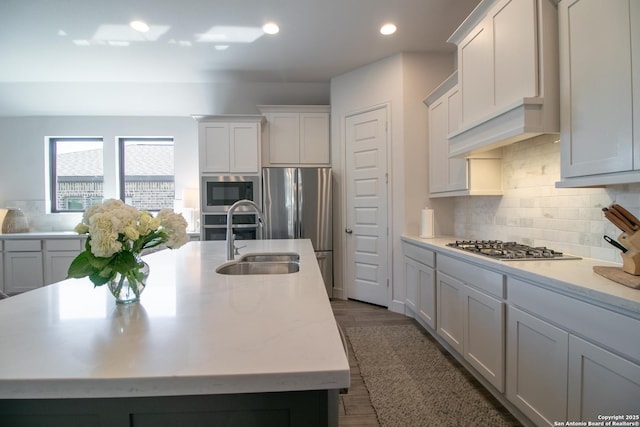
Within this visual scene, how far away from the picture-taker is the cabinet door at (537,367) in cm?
123

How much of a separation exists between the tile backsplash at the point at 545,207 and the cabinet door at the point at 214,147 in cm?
300

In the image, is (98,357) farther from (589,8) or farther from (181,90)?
(181,90)

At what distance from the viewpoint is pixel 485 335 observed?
1.72m

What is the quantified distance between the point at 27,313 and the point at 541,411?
2043mm

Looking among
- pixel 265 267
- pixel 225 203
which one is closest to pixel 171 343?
pixel 265 267

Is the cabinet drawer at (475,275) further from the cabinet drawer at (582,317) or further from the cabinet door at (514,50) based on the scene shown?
the cabinet door at (514,50)

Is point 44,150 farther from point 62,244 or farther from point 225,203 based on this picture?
point 225,203

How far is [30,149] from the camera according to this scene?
14.3 ft

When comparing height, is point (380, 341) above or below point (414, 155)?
below

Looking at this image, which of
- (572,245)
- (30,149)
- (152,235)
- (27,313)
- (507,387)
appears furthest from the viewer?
(30,149)

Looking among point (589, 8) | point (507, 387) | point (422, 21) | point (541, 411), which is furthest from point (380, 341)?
point (422, 21)

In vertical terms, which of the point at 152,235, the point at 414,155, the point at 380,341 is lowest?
the point at 380,341

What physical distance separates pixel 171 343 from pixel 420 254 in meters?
2.38

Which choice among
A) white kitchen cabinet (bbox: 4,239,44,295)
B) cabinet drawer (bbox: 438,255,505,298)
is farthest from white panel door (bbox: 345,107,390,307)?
white kitchen cabinet (bbox: 4,239,44,295)
